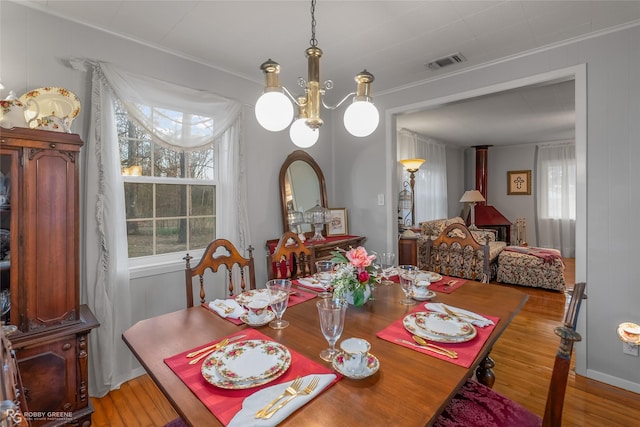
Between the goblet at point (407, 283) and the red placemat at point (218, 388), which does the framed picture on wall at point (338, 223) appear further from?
the red placemat at point (218, 388)

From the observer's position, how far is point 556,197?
6.52 m

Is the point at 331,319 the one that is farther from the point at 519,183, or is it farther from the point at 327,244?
the point at 519,183

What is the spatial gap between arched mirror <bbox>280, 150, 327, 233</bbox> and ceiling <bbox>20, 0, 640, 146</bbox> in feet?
2.57

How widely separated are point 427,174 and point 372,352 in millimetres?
5496

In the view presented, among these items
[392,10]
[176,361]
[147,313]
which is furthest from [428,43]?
[147,313]

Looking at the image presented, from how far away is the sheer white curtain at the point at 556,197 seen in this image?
632 centimetres

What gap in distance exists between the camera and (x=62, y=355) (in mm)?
1600

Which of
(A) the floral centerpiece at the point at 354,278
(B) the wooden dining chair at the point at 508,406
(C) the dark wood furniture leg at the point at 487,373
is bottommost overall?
(C) the dark wood furniture leg at the point at 487,373

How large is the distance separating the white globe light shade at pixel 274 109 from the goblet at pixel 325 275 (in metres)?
0.85

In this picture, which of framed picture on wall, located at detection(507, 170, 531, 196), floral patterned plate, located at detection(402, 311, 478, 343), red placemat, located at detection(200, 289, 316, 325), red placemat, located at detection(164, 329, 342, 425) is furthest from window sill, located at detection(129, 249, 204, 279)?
framed picture on wall, located at detection(507, 170, 531, 196)

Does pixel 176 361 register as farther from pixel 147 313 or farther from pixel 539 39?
pixel 539 39

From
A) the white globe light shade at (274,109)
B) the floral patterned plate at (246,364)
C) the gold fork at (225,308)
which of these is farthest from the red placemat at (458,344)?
the white globe light shade at (274,109)

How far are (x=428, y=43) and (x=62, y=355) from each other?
117 inches

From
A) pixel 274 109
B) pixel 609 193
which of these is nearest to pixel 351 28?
pixel 274 109
